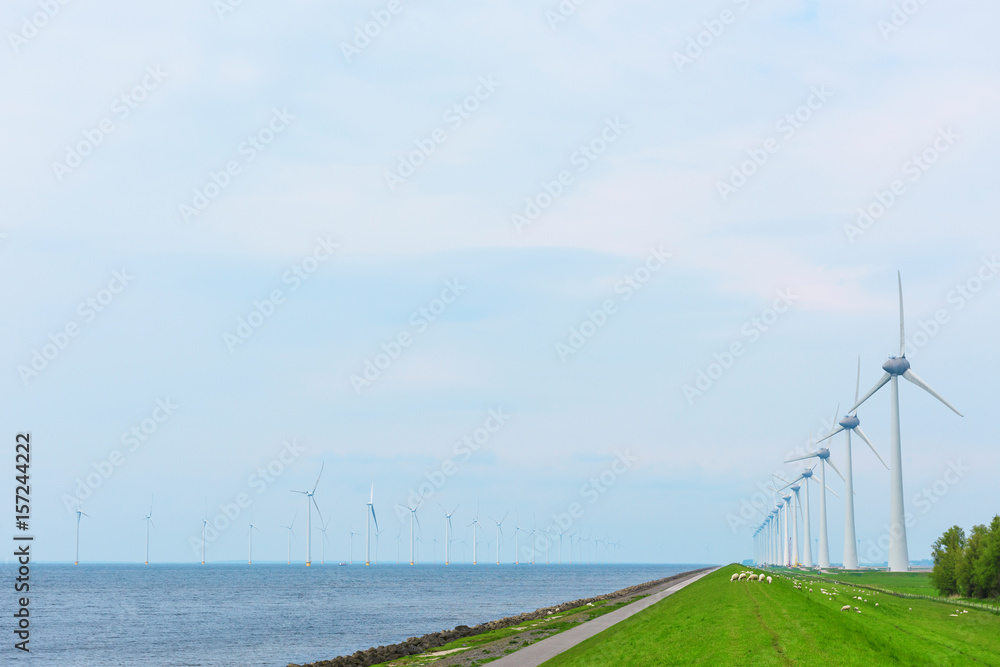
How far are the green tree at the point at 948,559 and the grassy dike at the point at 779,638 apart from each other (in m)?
32.7

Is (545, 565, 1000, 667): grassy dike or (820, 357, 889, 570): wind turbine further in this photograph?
(820, 357, 889, 570): wind turbine

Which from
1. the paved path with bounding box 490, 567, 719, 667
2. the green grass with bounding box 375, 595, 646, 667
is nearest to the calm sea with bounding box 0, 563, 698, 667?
the green grass with bounding box 375, 595, 646, 667

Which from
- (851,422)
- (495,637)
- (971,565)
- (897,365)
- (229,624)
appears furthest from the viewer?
(851,422)

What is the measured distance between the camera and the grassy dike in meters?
33.3

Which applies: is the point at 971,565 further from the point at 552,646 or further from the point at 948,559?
the point at 552,646

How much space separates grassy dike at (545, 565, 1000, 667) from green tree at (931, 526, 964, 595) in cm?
3267

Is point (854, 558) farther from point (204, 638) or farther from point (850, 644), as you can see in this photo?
point (850, 644)

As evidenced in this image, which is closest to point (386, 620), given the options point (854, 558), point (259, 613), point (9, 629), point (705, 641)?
point (259, 613)

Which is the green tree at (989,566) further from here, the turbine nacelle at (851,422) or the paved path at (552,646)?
the turbine nacelle at (851,422)

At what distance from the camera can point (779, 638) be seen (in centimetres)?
3528

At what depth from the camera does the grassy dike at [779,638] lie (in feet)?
109

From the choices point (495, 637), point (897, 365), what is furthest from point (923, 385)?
point (495, 637)

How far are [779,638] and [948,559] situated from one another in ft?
225

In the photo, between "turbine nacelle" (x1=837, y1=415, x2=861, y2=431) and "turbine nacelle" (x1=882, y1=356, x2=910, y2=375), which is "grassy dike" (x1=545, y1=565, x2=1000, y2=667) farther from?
"turbine nacelle" (x1=837, y1=415, x2=861, y2=431)
